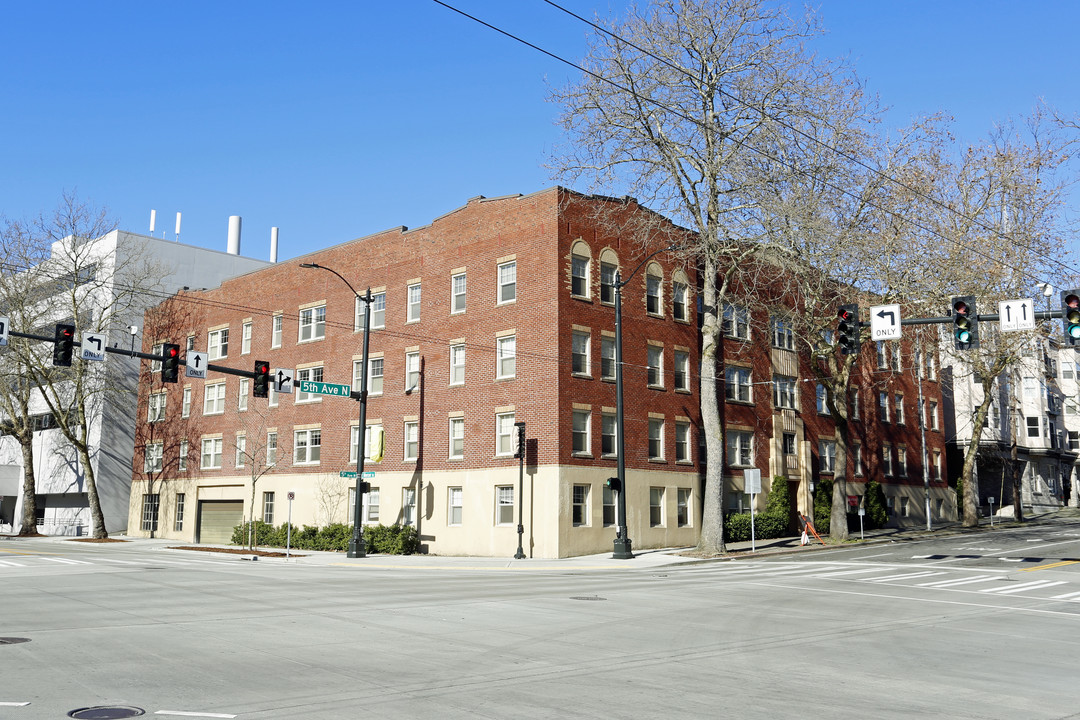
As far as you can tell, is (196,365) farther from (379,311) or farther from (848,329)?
(848,329)

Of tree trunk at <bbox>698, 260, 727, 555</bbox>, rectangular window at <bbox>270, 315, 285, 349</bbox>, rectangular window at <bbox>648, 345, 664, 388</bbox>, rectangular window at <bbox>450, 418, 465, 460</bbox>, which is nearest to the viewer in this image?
tree trunk at <bbox>698, 260, 727, 555</bbox>

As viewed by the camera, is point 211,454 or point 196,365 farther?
point 211,454

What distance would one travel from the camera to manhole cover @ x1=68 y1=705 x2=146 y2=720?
8.14 m

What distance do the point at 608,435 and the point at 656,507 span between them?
14.0 feet

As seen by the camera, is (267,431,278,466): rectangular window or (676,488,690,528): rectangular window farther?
(267,431,278,466): rectangular window

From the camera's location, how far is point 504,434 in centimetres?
3853

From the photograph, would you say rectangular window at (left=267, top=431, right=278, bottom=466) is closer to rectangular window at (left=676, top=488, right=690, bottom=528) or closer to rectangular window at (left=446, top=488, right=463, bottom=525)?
rectangular window at (left=446, top=488, right=463, bottom=525)

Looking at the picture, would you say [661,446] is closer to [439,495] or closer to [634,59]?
[439,495]

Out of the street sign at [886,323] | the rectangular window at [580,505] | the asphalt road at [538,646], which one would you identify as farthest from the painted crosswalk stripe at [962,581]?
the rectangular window at [580,505]

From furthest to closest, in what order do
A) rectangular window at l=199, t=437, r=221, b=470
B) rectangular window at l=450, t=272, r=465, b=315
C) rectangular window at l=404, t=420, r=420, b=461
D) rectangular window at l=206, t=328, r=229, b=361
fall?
rectangular window at l=206, t=328, r=229, b=361
rectangular window at l=199, t=437, r=221, b=470
rectangular window at l=404, t=420, r=420, b=461
rectangular window at l=450, t=272, r=465, b=315

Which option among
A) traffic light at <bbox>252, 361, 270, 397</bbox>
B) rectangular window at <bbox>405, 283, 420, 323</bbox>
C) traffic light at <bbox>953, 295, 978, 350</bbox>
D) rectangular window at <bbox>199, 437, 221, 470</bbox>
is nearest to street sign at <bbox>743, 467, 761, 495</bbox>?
traffic light at <bbox>953, 295, 978, 350</bbox>

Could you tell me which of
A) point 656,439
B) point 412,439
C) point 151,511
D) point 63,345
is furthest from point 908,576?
point 151,511

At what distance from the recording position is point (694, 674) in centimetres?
1090

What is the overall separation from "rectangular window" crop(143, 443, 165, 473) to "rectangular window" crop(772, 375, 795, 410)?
119ft
